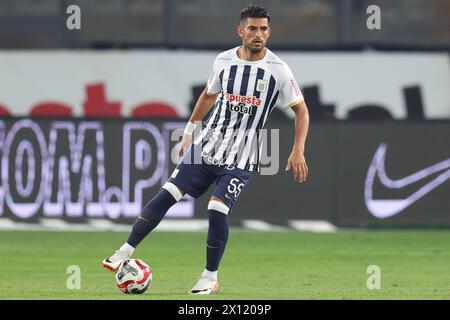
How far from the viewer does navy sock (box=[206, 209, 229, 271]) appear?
451 inches

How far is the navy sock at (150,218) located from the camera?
11555 mm

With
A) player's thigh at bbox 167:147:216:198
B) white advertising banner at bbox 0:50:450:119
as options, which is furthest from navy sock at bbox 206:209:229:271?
white advertising banner at bbox 0:50:450:119

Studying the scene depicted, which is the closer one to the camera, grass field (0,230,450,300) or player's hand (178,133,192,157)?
grass field (0,230,450,300)

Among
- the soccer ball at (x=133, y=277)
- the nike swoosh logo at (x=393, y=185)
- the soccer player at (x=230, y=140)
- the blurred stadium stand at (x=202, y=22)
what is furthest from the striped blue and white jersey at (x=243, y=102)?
the blurred stadium stand at (x=202, y=22)

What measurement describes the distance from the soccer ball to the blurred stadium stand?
31.8 feet

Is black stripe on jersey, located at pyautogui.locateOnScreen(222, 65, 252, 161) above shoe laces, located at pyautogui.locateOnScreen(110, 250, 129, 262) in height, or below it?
above

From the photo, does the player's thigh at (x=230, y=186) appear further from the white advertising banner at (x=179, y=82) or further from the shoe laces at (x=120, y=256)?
the white advertising banner at (x=179, y=82)

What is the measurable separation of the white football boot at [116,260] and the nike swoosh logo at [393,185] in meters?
7.08

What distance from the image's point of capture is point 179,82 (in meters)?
19.5

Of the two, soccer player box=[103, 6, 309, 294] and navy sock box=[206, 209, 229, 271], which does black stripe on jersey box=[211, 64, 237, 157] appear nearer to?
soccer player box=[103, 6, 309, 294]

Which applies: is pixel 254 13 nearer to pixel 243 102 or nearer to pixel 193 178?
pixel 243 102

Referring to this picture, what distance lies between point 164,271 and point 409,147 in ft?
18.4

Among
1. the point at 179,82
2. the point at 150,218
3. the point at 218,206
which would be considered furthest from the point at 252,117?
the point at 179,82
